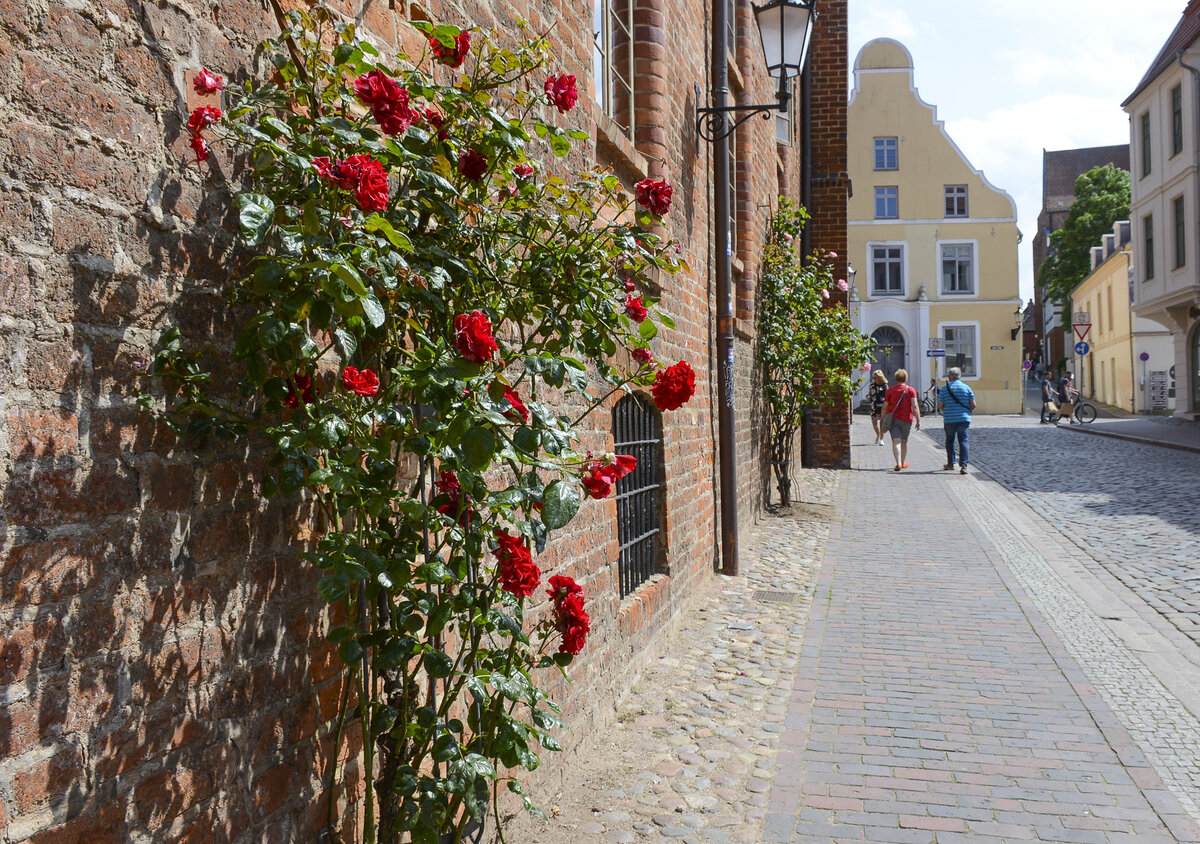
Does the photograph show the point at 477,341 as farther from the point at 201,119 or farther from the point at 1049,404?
the point at 1049,404

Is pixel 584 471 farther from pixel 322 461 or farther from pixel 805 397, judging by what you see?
pixel 805 397

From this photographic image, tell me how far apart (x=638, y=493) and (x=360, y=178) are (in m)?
4.27

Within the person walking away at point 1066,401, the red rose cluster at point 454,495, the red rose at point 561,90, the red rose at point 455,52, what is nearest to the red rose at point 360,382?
the red rose cluster at point 454,495

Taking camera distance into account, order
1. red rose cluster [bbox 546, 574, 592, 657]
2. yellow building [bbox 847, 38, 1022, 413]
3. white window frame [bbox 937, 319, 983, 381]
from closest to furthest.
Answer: red rose cluster [bbox 546, 574, 592, 657] < yellow building [bbox 847, 38, 1022, 413] < white window frame [bbox 937, 319, 983, 381]

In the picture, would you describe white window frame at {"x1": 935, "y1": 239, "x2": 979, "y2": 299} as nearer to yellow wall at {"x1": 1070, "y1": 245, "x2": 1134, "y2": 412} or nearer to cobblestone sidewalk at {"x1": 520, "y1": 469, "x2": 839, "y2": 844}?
yellow wall at {"x1": 1070, "y1": 245, "x2": 1134, "y2": 412}

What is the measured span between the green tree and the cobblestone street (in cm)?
4894

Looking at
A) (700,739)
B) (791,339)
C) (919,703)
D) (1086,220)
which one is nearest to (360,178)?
(700,739)

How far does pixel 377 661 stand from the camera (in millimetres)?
2367

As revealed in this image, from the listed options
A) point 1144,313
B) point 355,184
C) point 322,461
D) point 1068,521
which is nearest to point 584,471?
point 322,461

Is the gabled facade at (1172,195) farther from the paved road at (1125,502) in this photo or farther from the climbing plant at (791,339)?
the climbing plant at (791,339)

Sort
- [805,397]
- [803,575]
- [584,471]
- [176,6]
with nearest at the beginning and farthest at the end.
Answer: [176,6] → [584,471] → [803,575] → [805,397]

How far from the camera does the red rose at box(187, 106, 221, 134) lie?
6.37 ft

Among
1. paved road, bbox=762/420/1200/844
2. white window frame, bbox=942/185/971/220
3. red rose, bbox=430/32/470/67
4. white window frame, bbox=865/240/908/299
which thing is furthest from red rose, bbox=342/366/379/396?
white window frame, bbox=942/185/971/220

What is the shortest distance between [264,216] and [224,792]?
1.22m
